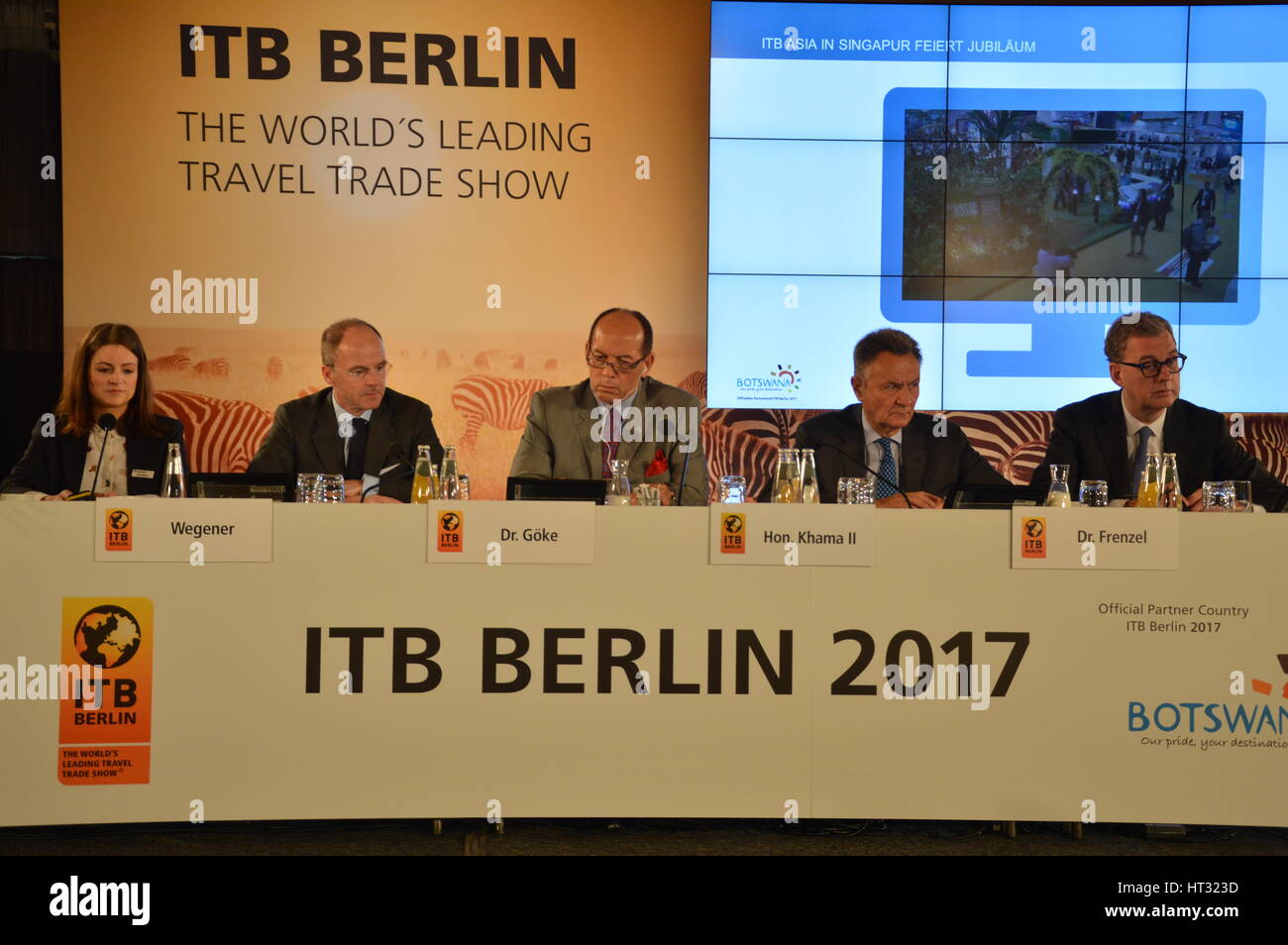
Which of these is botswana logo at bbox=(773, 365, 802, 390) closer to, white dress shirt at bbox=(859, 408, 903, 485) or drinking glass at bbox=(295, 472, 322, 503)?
white dress shirt at bbox=(859, 408, 903, 485)

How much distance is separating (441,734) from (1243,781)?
1.90 metres

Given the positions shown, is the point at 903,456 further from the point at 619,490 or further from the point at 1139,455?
the point at 619,490

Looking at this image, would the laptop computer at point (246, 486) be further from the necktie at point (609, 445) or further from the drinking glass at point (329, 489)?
the necktie at point (609, 445)

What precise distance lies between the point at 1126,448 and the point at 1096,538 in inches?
80.3

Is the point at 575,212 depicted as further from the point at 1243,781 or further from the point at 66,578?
the point at 1243,781

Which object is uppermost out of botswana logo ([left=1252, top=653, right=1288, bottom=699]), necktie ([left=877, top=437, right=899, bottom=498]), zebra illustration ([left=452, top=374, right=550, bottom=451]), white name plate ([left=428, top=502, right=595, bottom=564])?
zebra illustration ([left=452, top=374, right=550, bottom=451])

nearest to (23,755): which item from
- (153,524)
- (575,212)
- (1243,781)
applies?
(153,524)

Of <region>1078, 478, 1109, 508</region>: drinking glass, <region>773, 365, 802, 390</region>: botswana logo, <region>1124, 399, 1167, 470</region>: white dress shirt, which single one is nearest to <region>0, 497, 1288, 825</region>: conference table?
<region>1078, 478, 1109, 508</region>: drinking glass

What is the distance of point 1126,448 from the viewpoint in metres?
4.61

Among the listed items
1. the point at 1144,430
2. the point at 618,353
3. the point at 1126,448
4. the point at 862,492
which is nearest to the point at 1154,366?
the point at 1144,430

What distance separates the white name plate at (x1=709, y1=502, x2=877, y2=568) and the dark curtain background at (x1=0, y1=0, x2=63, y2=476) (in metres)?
3.58

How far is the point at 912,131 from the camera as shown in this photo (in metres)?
4.95

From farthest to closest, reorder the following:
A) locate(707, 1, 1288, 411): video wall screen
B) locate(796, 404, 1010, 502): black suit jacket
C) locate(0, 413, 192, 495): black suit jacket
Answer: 1. locate(707, 1, 1288, 411): video wall screen
2. locate(796, 404, 1010, 502): black suit jacket
3. locate(0, 413, 192, 495): black suit jacket

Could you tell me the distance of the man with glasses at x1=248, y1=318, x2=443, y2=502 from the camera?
4559mm
